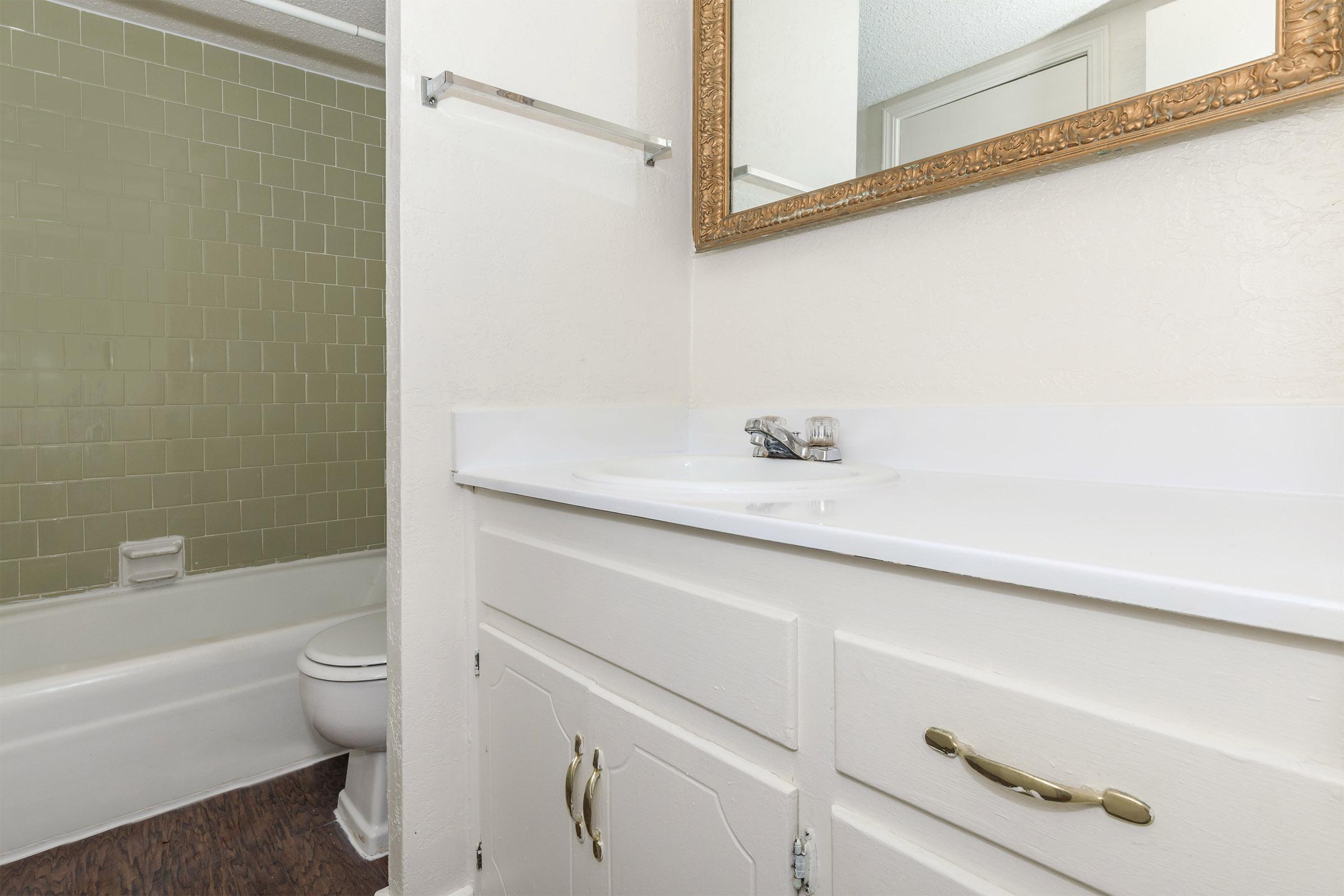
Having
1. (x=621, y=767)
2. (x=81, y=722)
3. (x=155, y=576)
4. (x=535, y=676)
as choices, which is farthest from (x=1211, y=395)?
(x=155, y=576)

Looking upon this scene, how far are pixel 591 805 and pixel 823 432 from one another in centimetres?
69

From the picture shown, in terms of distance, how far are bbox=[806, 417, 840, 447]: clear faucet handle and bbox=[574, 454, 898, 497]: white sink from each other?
0.14ft

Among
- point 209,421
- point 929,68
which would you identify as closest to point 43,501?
point 209,421

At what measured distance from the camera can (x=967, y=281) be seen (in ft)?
3.57

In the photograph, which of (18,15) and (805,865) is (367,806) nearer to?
(805,865)

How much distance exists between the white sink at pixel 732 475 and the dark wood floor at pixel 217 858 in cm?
100

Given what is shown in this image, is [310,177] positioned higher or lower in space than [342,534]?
higher

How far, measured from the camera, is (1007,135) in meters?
1.02

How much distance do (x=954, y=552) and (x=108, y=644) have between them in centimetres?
241

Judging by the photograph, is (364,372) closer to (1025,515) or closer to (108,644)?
(108,644)

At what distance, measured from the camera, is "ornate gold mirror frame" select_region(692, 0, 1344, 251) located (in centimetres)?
78

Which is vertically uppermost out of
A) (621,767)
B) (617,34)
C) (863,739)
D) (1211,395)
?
(617,34)

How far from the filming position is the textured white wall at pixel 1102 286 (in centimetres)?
81

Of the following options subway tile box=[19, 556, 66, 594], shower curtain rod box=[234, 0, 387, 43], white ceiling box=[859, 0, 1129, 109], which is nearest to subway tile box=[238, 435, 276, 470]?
subway tile box=[19, 556, 66, 594]
